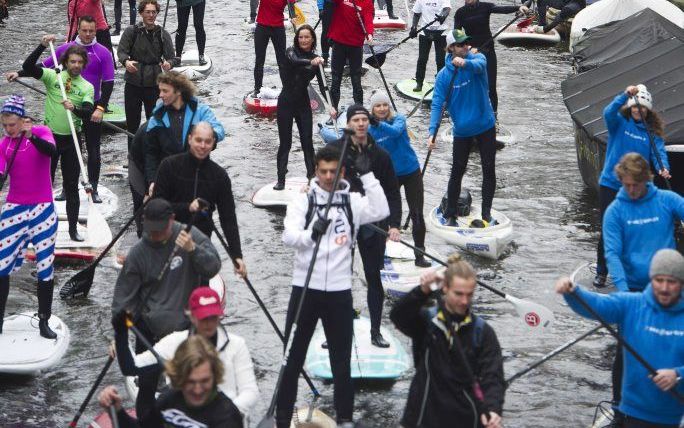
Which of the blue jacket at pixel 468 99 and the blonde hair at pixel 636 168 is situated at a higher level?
the blonde hair at pixel 636 168

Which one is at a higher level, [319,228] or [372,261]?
[319,228]

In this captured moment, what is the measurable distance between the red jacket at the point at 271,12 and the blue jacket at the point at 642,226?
8.89m

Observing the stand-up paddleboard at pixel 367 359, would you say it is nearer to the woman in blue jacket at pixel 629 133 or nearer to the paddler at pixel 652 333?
the woman in blue jacket at pixel 629 133

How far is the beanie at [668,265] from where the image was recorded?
6.88 m

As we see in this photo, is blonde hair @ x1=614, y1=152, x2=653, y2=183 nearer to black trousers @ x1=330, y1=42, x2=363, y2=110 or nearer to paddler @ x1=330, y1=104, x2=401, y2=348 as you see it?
paddler @ x1=330, y1=104, x2=401, y2=348

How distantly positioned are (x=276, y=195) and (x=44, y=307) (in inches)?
160

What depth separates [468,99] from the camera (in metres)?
12.0

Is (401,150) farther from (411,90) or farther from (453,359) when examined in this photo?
(411,90)

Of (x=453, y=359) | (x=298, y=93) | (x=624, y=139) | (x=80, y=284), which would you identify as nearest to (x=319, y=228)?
(x=453, y=359)

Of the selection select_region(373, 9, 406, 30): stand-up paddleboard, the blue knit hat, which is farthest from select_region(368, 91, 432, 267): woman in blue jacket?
select_region(373, 9, 406, 30): stand-up paddleboard

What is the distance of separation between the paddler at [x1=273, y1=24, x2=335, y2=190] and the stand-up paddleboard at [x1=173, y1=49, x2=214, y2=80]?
5.84 m

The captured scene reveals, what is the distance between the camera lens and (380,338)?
9617mm

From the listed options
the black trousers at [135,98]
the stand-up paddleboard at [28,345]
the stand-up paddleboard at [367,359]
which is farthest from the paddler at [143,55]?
the stand-up paddleboard at [367,359]

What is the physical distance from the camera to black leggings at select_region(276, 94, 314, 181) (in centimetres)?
1323
